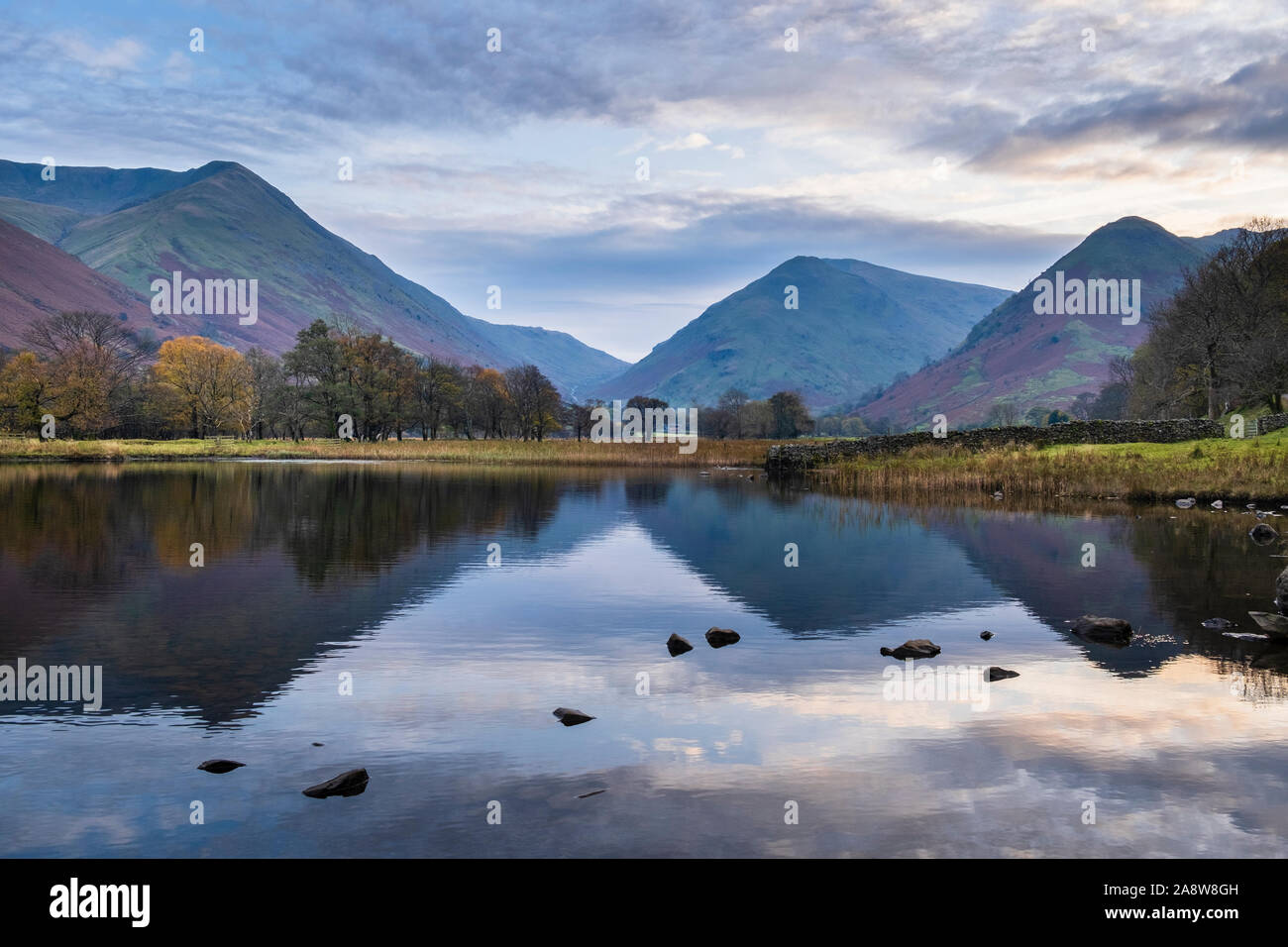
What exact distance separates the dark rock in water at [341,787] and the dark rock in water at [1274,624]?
56.7 ft

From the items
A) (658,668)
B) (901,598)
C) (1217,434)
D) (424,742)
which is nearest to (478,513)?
(901,598)

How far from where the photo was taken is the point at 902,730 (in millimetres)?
12070

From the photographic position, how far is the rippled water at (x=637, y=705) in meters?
9.00

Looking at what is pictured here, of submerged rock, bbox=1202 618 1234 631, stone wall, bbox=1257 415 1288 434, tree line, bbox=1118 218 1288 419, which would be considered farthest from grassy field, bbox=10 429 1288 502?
submerged rock, bbox=1202 618 1234 631

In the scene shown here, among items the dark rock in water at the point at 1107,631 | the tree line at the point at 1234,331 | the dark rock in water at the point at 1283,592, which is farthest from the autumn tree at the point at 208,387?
the dark rock in water at the point at 1283,592

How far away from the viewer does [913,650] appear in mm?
16625

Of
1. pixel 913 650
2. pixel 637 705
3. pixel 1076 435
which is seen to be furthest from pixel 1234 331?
pixel 637 705

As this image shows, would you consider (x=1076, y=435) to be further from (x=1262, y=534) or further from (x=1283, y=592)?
(x=1283, y=592)

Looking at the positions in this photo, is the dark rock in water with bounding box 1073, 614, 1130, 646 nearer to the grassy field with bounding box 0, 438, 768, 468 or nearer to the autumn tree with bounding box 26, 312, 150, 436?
the grassy field with bounding box 0, 438, 768, 468

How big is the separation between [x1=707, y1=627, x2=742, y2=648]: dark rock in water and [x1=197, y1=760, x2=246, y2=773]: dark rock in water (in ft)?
30.7

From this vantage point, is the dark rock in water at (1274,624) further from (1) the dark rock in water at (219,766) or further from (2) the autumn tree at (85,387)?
(2) the autumn tree at (85,387)

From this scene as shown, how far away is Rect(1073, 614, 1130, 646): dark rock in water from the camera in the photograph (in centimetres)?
1795
